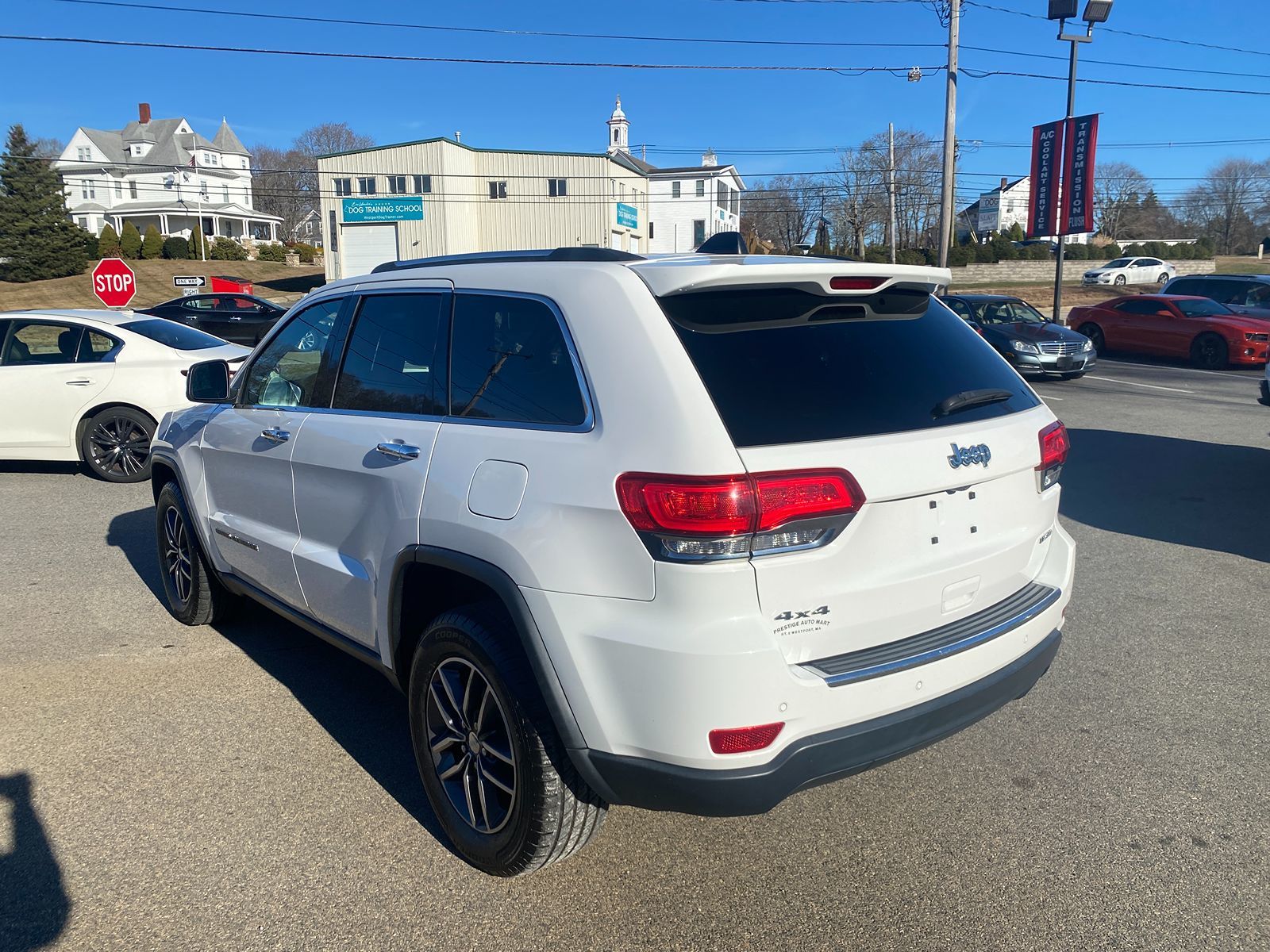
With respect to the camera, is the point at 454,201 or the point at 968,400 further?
the point at 454,201

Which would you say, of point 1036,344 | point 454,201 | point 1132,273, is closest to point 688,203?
point 454,201

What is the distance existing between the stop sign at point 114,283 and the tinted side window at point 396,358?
15.9m

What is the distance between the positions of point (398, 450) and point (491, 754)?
103 centimetres

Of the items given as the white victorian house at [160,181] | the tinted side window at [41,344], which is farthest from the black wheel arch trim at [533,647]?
the white victorian house at [160,181]

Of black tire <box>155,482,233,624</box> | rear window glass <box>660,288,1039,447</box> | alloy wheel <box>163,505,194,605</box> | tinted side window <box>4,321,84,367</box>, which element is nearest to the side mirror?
black tire <box>155,482,233,624</box>

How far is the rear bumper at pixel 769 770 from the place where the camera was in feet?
8.14

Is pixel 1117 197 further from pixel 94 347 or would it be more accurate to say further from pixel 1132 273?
pixel 94 347

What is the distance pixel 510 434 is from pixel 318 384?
1449mm

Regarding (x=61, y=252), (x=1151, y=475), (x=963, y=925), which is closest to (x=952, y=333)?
(x=963, y=925)

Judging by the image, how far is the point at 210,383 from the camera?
4691mm

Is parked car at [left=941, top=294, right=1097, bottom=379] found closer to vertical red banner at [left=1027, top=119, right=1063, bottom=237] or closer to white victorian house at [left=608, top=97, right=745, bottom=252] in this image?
vertical red banner at [left=1027, top=119, right=1063, bottom=237]

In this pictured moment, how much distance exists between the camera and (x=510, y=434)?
2.83 meters

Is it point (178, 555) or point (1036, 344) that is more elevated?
point (1036, 344)

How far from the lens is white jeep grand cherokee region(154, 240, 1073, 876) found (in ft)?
8.01
